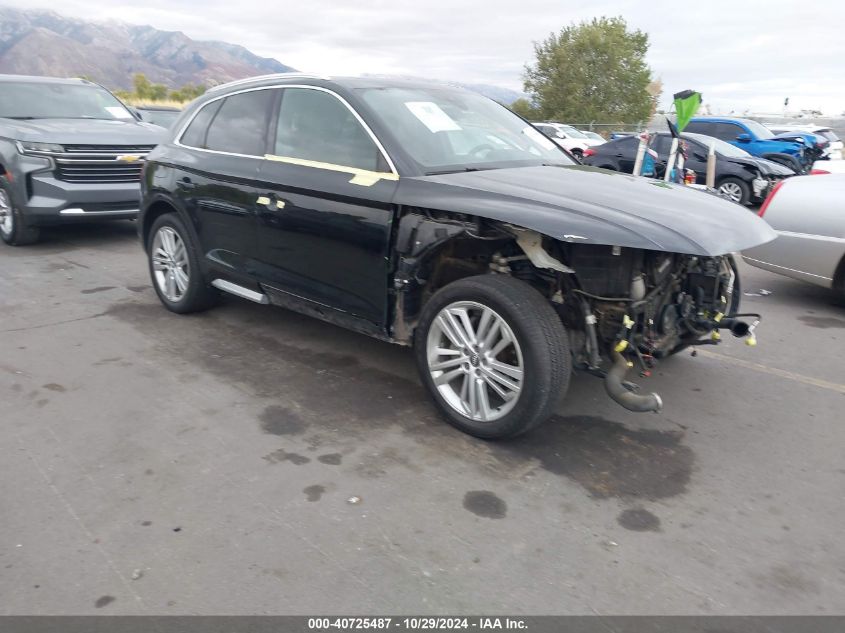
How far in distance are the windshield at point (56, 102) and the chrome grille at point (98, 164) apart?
4.46 feet

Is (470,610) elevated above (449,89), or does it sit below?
below

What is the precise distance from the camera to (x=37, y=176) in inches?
309

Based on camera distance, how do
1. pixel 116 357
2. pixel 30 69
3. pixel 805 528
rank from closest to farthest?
1. pixel 805 528
2. pixel 116 357
3. pixel 30 69

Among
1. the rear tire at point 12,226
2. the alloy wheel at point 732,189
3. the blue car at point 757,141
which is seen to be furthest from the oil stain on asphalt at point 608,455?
the blue car at point 757,141

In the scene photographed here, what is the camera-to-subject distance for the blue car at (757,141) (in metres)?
16.8

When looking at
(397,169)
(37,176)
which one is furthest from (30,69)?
(397,169)

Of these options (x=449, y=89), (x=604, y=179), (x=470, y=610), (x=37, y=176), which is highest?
(x=449, y=89)

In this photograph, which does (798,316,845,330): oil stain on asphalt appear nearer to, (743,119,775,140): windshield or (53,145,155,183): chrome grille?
(53,145,155,183): chrome grille

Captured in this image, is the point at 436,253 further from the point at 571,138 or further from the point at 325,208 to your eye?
the point at 571,138

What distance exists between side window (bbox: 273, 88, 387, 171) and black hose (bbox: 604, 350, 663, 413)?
167cm

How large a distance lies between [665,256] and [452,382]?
130 cm

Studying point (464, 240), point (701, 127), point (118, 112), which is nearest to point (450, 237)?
point (464, 240)

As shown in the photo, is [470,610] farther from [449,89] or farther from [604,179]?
[449,89]

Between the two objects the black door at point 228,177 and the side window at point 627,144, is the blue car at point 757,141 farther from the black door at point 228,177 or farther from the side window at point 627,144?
the black door at point 228,177
